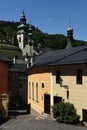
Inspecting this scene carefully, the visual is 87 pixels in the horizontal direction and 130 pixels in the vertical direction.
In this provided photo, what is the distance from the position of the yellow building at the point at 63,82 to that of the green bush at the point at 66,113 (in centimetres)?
51

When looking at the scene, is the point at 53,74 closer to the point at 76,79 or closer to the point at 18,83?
the point at 76,79

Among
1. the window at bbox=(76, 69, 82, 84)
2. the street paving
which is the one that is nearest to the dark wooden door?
the street paving

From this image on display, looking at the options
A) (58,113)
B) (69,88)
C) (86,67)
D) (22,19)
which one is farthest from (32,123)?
(22,19)

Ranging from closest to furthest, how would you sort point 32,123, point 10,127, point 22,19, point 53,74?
1. point 10,127
2. point 32,123
3. point 53,74
4. point 22,19

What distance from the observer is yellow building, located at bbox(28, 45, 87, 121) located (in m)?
23.8

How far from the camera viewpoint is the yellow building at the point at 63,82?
23.8 m

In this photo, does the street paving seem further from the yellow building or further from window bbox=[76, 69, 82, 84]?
window bbox=[76, 69, 82, 84]

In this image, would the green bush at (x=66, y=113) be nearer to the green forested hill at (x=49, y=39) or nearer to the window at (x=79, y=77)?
the window at (x=79, y=77)

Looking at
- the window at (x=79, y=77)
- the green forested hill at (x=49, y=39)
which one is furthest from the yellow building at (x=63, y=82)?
the green forested hill at (x=49, y=39)

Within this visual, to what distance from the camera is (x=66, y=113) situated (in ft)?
77.6

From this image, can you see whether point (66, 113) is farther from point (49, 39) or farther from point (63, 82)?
point (49, 39)

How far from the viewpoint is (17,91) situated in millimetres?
79562

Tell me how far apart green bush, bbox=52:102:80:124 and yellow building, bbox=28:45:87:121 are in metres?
0.51

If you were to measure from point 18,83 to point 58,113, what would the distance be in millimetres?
56123
